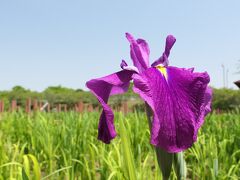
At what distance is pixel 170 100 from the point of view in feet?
2.72

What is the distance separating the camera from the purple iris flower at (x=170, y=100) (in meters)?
→ 0.79

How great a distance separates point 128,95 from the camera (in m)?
22.5

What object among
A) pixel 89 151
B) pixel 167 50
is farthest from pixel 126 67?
pixel 89 151

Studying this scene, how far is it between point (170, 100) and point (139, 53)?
0.34m

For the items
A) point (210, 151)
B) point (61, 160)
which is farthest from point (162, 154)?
point (61, 160)

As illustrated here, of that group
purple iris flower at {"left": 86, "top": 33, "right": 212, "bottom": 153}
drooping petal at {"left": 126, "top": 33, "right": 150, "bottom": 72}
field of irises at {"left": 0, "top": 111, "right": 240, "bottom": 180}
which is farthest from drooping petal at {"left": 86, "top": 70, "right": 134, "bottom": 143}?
field of irises at {"left": 0, "top": 111, "right": 240, "bottom": 180}

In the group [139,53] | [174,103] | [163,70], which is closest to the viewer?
[174,103]

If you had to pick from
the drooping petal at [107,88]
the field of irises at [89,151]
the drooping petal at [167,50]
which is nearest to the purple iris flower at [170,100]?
the drooping petal at [107,88]

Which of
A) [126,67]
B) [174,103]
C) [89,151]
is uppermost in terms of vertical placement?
[126,67]

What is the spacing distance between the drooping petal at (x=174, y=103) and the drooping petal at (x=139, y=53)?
0.21 m

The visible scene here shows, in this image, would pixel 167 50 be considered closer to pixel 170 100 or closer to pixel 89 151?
pixel 170 100

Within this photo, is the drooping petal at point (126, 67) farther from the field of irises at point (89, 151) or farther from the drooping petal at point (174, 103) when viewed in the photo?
the field of irises at point (89, 151)

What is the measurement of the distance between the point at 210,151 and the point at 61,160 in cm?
138

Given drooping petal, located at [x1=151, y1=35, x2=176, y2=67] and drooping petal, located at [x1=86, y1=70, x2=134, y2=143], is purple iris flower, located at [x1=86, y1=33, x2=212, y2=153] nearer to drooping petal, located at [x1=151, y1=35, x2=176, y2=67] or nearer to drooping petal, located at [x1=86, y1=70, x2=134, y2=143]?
drooping petal, located at [x1=86, y1=70, x2=134, y2=143]
